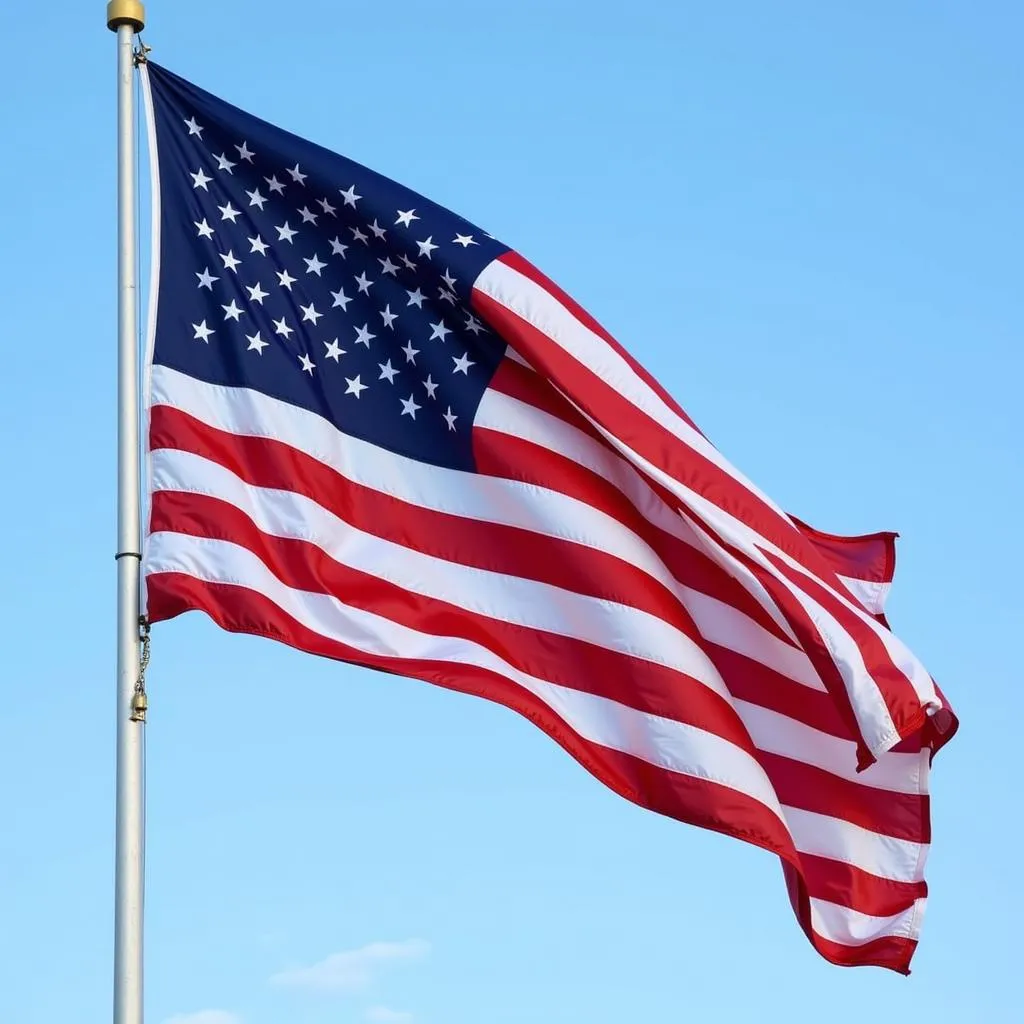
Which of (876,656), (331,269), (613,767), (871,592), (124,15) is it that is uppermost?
(124,15)

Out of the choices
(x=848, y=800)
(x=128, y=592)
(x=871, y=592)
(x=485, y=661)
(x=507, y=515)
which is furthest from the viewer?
(x=871, y=592)

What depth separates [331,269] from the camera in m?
11.8

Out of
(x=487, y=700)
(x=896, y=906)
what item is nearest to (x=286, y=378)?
(x=487, y=700)

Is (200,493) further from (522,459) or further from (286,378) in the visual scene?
→ (522,459)

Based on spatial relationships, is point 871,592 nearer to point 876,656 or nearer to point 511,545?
point 876,656

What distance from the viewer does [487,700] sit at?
426 inches


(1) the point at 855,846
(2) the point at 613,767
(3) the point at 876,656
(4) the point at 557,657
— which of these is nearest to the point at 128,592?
(4) the point at 557,657

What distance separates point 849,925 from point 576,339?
3.94 meters

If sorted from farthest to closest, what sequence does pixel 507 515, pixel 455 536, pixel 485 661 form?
pixel 507 515 → pixel 455 536 → pixel 485 661

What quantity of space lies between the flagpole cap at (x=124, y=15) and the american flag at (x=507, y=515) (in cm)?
34

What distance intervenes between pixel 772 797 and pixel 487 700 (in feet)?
5.94

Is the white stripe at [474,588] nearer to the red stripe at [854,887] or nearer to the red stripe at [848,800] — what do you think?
the red stripe at [848,800]

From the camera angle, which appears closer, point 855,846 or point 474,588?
point 474,588

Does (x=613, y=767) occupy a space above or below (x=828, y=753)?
below
